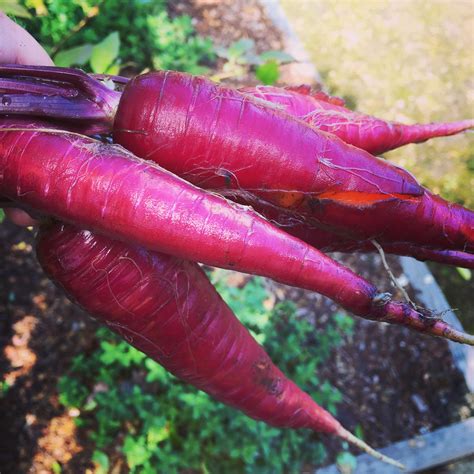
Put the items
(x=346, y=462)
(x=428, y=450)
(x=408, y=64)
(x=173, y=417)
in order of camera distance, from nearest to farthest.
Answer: (x=173, y=417) → (x=346, y=462) → (x=428, y=450) → (x=408, y=64)

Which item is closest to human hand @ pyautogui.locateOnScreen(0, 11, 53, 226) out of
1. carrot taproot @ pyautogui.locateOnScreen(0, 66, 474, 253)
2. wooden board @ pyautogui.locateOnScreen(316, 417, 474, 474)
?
carrot taproot @ pyautogui.locateOnScreen(0, 66, 474, 253)

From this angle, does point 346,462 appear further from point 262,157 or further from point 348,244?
point 262,157

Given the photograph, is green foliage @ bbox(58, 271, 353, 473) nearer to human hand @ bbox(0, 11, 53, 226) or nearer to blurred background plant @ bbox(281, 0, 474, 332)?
human hand @ bbox(0, 11, 53, 226)

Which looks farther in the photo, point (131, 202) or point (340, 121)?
point (340, 121)

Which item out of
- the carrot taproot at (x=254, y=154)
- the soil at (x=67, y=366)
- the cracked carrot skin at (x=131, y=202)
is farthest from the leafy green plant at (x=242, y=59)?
the cracked carrot skin at (x=131, y=202)

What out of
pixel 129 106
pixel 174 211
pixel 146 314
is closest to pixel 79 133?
pixel 129 106

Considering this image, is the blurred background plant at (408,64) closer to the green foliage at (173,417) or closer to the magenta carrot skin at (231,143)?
the green foliage at (173,417)

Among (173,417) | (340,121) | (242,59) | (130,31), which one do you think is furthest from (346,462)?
(130,31)
